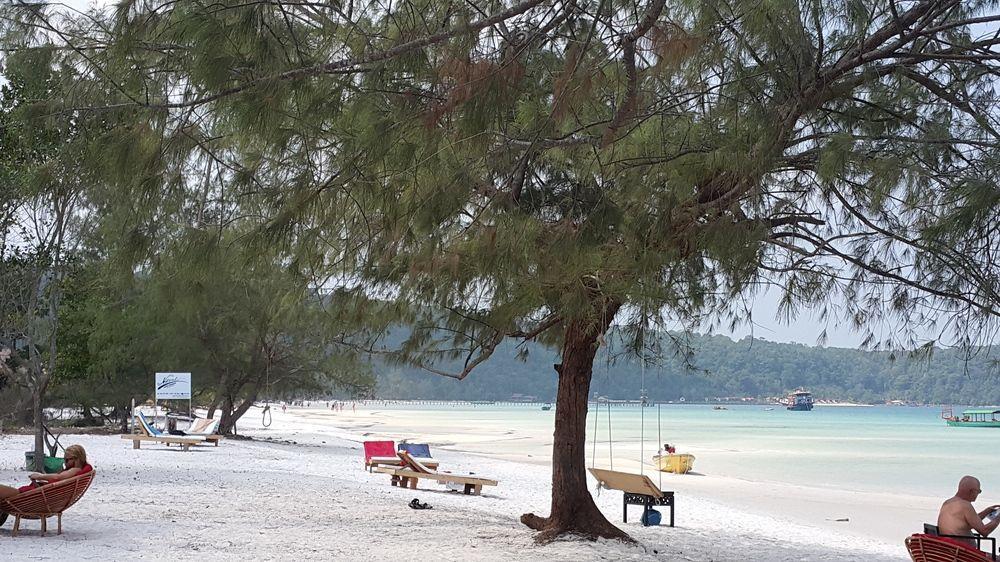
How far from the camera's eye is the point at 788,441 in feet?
145

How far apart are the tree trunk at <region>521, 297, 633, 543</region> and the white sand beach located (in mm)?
229

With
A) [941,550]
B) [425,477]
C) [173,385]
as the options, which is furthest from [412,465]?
[173,385]

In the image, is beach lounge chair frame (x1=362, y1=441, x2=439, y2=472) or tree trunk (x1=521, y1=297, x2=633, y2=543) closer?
tree trunk (x1=521, y1=297, x2=633, y2=543)

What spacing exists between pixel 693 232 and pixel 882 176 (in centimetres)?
96

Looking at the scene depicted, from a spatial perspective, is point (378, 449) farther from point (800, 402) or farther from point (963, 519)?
point (800, 402)

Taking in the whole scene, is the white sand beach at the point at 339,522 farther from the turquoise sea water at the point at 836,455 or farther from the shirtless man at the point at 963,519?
the turquoise sea water at the point at 836,455

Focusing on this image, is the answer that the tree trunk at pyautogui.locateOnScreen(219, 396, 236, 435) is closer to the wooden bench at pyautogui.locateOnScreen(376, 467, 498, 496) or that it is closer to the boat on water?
the wooden bench at pyautogui.locateOnScreen(376, 467, 498, 496)

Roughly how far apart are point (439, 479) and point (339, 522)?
3518 mm

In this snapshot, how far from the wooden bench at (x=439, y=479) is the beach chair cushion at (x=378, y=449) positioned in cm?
241

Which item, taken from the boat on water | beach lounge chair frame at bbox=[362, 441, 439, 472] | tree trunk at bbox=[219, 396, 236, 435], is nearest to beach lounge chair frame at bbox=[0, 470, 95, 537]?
beach lounge chair frame at bbox=[362, 441, 439, 472]

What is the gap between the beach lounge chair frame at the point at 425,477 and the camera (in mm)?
11930

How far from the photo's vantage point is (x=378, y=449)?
15258 millimetres

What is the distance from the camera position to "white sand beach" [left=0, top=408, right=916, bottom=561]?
267 inches

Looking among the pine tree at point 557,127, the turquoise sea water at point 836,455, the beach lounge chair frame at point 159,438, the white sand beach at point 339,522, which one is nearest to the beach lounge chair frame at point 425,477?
the white sand beach at point 339,522
